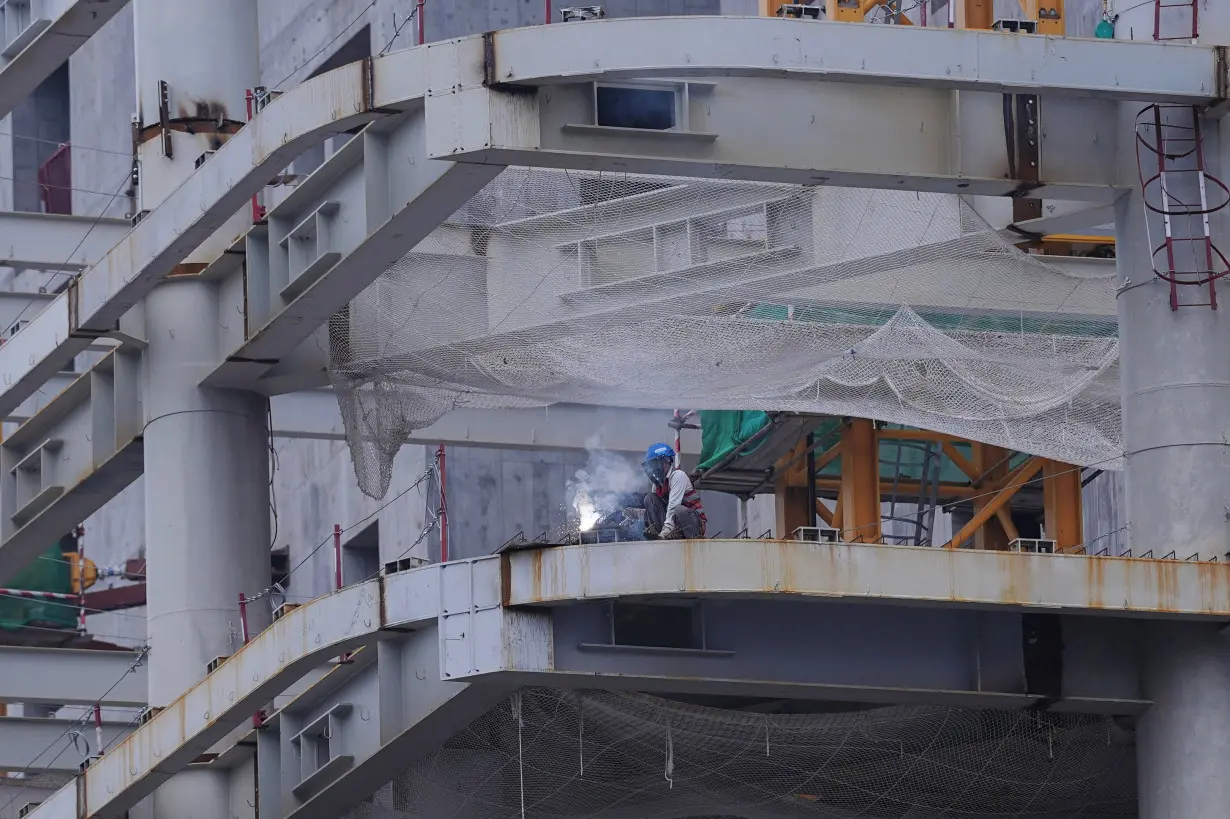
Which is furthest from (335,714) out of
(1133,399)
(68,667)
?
(68,667)

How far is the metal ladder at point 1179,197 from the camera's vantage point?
81.8 ft

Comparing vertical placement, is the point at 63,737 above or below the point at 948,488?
below

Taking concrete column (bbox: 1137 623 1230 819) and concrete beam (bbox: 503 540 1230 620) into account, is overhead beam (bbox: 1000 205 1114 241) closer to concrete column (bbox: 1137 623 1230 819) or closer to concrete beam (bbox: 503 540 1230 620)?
concrete column (bbox: 1137 623 1230 819)

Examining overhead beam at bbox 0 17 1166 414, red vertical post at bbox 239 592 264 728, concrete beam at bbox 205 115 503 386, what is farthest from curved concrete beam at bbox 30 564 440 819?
overhead beam at bbox 0 17 1166 414

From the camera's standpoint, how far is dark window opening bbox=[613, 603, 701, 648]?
23.9 metres

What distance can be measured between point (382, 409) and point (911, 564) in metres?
8.91

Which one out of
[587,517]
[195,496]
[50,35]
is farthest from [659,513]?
[50,35]

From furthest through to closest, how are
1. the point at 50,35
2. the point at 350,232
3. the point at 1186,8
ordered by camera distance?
the point at 50,35, the point at 350,232, the point at 1186,8

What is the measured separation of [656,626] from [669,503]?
125 centimetres

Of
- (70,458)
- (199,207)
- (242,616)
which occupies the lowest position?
(242,616)

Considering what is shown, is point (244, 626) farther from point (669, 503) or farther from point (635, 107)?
point (635, 107)

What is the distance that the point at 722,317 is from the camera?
29.6 meters

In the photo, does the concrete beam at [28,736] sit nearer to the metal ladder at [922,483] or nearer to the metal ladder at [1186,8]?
the metal ladder at [922,483]

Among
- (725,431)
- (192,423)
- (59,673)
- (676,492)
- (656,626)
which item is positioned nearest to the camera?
(656,626)
